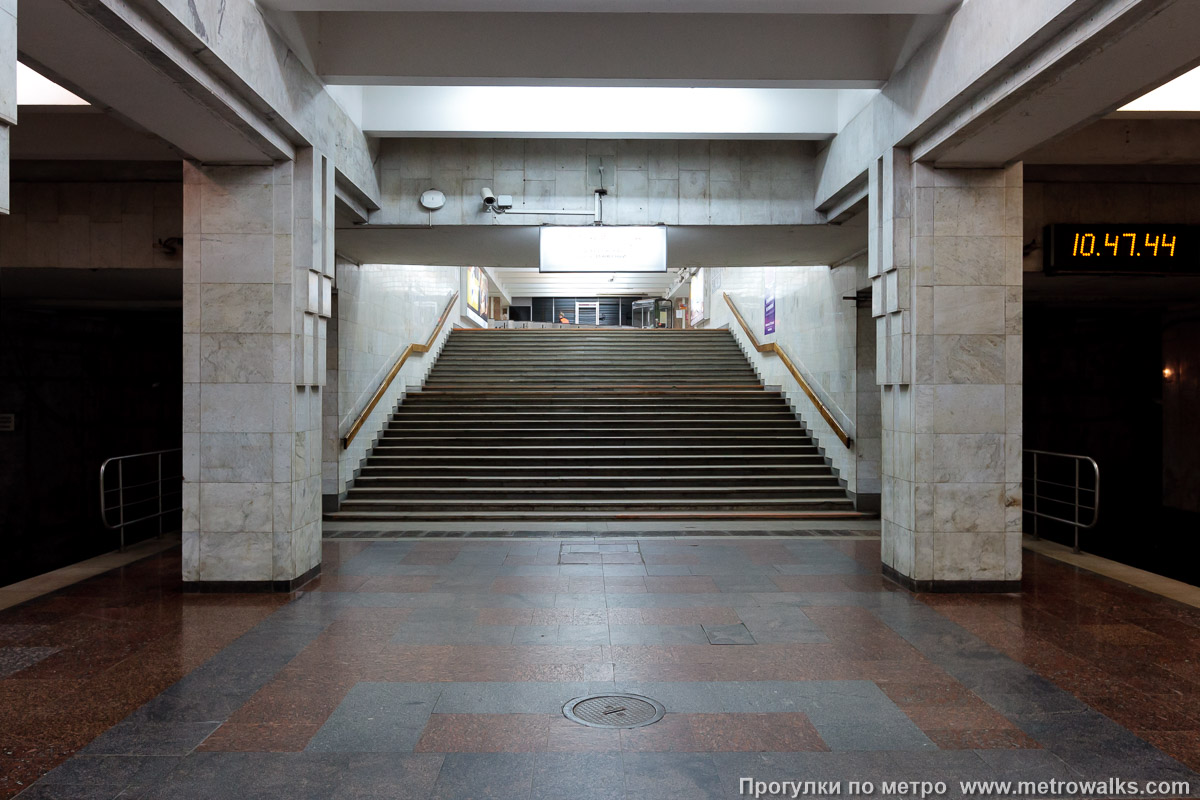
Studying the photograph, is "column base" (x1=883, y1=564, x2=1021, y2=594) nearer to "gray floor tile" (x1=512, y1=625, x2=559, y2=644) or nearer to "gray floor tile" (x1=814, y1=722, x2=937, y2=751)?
"gray floor tile" (x1=814, y1=722, x2=937, y2=751)

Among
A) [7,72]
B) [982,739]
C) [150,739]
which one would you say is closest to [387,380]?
[150,739]

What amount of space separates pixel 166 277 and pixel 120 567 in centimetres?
424

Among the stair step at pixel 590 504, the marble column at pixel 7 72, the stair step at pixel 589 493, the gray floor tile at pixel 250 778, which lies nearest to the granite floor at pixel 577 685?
the gray floor tile at pixel 250 778

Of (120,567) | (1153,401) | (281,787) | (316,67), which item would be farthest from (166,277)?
(1153,401)

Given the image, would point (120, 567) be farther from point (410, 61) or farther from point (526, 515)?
point (410, 61)

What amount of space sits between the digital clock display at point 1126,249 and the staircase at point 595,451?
12.1 ft

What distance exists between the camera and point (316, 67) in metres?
5.67

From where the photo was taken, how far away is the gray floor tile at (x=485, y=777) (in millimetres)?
2715

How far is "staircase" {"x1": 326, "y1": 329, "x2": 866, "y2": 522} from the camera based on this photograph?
9.36m

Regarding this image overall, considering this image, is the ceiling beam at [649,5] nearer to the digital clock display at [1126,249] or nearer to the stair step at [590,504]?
the digital clock display at [1126,249]

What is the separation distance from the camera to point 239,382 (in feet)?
18.4

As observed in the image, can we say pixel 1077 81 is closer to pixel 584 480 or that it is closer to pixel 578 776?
pixel 578 776

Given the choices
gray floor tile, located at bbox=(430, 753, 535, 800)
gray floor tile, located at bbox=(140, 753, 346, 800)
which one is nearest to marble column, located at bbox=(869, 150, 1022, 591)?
gray floor tile, located at bbox=(430, 753, 535, 800)

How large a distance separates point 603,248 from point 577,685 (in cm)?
496
